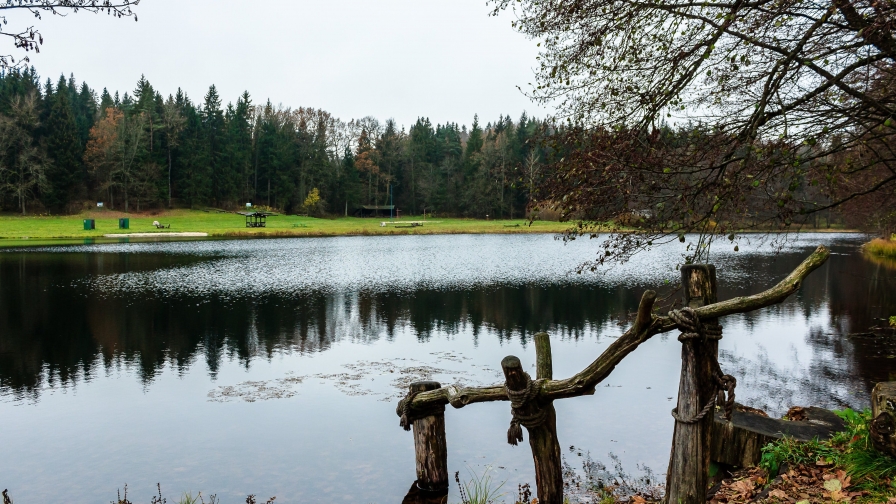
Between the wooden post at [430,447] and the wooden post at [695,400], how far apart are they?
3.31m

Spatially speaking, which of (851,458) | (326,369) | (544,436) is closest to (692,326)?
(544,436)

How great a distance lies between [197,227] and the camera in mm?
73250

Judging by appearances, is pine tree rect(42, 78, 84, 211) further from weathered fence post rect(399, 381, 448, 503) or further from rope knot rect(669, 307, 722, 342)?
rope knot rect(669, 307, 722, 342)

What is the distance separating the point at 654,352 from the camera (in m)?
15.7

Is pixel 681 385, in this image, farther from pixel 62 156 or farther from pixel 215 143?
pixel 215 143

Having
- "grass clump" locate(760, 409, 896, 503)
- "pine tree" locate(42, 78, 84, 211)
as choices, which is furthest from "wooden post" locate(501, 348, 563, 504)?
"pine tree" locate(42, 78, 84, 211)

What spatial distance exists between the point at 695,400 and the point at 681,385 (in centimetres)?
16

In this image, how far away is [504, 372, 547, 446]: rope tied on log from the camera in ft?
18.3

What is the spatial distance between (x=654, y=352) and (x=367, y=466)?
9.35 metres

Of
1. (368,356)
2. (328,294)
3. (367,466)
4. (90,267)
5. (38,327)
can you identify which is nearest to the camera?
(367,466)

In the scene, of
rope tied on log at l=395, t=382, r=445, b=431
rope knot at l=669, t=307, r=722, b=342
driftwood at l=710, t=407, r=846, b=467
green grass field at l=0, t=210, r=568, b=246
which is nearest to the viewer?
rope knot at l=669, t=307, r=722, b=342

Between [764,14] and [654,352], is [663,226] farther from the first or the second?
[654,352]

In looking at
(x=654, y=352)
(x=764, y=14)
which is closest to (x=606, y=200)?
(x=764, y=14)

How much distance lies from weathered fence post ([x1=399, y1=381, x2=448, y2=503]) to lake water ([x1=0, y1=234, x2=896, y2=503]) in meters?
0.40
